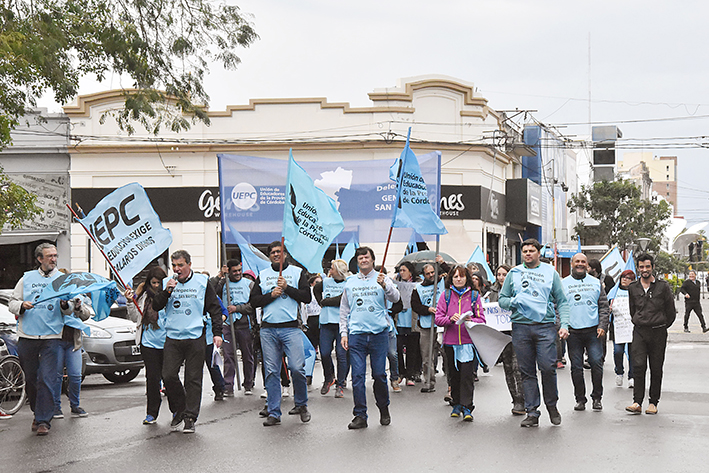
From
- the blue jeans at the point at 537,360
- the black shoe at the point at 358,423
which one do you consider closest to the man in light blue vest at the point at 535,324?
the blue jeans at the point at 537,360

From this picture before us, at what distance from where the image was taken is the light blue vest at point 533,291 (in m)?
8.97

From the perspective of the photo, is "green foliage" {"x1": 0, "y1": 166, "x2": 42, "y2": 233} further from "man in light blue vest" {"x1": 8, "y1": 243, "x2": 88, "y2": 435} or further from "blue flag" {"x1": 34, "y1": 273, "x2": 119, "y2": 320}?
"man in light blue vest" {"x1": 8, "y1": 243, "x2": 88, "y2": 435}

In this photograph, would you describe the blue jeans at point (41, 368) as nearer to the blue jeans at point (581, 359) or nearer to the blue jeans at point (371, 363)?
the blue jeans at point (371, 363)

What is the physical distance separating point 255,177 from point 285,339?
5.23 metres

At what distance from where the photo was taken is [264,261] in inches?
536

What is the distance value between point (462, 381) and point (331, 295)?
3143mm

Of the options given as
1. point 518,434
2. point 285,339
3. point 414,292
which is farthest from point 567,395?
point 285,339

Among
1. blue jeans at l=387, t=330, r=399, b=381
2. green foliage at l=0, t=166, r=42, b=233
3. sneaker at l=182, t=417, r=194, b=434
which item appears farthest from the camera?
green foliage at l=0, t=166, r=42, b=233

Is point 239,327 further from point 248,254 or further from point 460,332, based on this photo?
point 460,332

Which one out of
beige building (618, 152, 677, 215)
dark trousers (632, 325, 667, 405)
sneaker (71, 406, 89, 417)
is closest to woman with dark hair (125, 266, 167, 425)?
sneaker (71, 406, 89, 417)

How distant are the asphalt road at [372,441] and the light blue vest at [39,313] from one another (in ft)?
3.35

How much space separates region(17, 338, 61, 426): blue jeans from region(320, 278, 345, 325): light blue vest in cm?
389

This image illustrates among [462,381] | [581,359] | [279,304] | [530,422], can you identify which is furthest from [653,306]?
[279,304]

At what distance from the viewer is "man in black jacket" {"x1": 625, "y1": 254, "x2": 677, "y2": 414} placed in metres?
9.63
